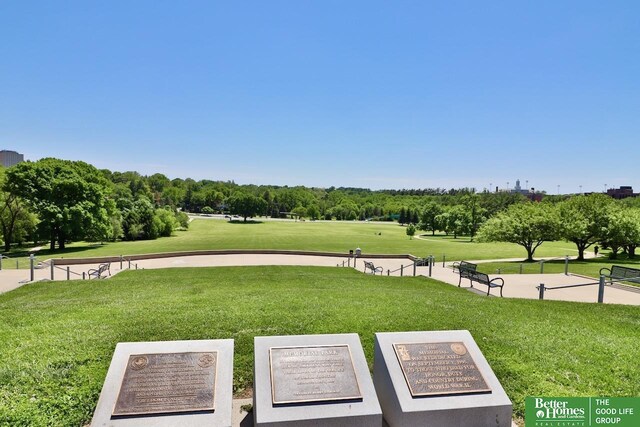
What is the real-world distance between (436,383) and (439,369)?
228 mm

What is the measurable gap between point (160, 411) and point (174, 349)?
0.87 meters

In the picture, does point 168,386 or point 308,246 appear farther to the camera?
point 308,246

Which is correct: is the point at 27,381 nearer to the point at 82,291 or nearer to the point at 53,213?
the point at 82,291

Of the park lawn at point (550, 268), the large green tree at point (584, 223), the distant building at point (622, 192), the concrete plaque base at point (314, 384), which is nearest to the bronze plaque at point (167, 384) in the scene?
the concrete plaque base at point (314, 384)

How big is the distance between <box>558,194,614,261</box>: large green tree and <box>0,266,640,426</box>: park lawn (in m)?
25.1

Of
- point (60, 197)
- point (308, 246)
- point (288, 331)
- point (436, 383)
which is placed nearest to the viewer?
point (436, 383)

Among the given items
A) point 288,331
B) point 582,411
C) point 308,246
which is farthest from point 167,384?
point 308,246

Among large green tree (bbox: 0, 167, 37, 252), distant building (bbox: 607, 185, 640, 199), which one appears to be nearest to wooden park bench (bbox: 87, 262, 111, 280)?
large green tree (bbox: 0, 167, 37, 252)

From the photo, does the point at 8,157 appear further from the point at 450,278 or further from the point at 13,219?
the point at 450,278

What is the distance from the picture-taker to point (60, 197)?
4159 cm

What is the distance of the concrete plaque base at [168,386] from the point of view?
4.52m

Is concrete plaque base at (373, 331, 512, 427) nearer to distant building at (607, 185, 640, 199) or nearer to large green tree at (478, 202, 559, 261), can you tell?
large green tree at (478, 202, 559, 261)

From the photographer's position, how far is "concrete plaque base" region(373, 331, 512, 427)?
196 inches

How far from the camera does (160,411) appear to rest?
4.59 m
